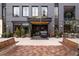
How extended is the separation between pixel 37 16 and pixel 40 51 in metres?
0.79

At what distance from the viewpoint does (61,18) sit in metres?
5.27

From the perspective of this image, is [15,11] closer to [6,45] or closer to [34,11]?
[34,11]

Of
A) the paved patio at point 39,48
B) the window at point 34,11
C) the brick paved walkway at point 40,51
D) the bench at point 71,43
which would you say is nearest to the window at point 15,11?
the window at point 34,11

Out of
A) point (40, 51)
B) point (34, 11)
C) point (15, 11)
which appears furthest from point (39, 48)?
point (15, 11)

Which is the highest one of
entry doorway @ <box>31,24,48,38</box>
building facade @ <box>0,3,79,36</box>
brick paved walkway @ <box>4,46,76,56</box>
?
building facade @ <box>0,3,79,36</box>

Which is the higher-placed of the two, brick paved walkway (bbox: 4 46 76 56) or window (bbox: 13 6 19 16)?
window (bbox: 13 6 19 16)

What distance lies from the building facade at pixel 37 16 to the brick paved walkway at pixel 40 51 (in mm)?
358

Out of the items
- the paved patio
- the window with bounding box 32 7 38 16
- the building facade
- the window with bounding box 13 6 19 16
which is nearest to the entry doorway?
the building facade

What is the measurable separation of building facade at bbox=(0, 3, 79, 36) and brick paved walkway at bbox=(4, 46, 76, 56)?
36 centimetres

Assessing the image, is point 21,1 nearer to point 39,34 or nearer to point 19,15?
point 19,15

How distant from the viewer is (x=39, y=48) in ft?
17.5

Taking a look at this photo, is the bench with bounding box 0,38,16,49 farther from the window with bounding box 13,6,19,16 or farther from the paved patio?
the window with bounding box 13,6,19,16

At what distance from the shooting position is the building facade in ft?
17.1

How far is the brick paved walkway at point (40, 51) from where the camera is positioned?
5227mm
